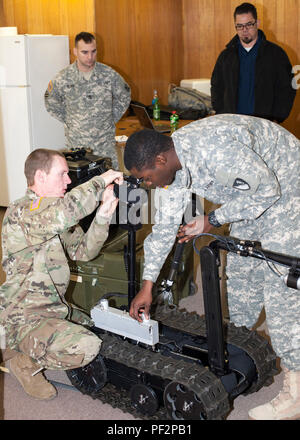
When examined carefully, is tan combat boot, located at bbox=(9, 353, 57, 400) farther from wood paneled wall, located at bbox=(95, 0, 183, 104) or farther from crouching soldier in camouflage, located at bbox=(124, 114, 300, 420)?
wood paneled wall, located at bbox=(95, 0, 183, 104)

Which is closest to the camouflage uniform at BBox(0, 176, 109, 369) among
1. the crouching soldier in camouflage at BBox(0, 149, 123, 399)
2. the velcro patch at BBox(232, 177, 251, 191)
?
the crouching soldier in camouflage at BBox(0, 149, 123, 399)

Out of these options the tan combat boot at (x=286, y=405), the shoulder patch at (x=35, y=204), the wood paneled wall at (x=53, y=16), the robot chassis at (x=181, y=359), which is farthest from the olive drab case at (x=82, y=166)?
the wood paneled wall at (x=53, y=16)

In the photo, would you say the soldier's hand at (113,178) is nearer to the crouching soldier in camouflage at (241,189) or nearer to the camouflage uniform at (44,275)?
the camouflage uniform at (44,275)

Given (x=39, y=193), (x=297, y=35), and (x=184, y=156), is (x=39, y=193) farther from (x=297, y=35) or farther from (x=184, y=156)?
(x=297, y=35)

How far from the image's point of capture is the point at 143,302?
2621 millimetres

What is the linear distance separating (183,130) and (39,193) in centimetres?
81

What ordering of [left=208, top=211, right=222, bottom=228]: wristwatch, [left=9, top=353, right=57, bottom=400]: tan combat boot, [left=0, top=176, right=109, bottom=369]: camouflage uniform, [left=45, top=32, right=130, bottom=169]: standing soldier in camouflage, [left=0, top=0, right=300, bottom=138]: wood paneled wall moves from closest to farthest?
[left=208, top=211, right=222, bottom=228]: wristwatch
[left=0, top=176, right=109, bottom=369]: camouflage uniform
[left=9, top=353, right=57, bottom=400]: tan combat boot
[left=45, top=32, right=130, bottom=169]: standing soldier in camouflage
[left=0, top=0, right=300, bottom=138]: wood paneled wall

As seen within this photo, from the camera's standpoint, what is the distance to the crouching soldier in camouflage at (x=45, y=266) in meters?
2.67

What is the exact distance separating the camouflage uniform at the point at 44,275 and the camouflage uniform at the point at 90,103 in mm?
1989

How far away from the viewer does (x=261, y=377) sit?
2.70 metres

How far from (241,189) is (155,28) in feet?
17.6

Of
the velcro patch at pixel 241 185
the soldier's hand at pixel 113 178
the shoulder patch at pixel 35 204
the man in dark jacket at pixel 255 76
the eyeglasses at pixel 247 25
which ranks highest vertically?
the eyeglasses at pixel 247 25

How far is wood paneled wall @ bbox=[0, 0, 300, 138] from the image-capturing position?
5.98 metres

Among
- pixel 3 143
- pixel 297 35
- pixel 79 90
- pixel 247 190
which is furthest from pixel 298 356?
pixel 297 35
